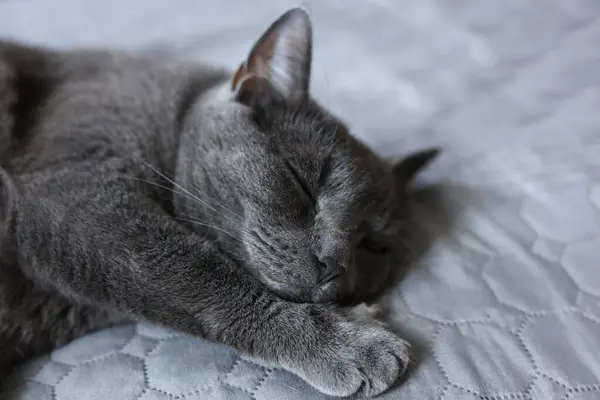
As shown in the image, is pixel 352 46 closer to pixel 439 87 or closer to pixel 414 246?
pixel 439 87

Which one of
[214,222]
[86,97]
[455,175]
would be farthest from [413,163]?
[86,97]

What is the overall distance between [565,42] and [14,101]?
1.31 m

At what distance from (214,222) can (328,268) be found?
0.75 ft

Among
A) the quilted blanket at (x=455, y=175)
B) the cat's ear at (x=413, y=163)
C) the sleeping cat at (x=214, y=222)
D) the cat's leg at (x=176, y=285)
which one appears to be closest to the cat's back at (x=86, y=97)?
the sleeping cat at (x=214, y=222)

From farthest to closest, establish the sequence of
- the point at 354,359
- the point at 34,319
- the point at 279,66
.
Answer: the point at 279,66 < the point at 34,319 < the point at 354,359

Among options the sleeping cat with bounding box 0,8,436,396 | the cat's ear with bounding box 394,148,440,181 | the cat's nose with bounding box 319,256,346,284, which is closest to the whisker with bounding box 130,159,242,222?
the sleeping cat with bounding box 0,8,436,396

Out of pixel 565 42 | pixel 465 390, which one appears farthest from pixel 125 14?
pixel 465 390

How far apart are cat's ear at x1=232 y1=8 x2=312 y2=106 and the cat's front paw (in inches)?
17.3

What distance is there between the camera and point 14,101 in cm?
114

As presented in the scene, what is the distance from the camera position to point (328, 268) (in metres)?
0.89

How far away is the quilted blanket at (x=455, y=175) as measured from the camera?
2.69ft

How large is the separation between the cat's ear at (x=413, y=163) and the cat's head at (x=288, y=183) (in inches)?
3.2

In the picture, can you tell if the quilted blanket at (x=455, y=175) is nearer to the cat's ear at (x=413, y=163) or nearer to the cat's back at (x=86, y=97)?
the cat's ear at (x=413, y=163)

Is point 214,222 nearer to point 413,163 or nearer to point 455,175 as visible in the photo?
point 413,163
